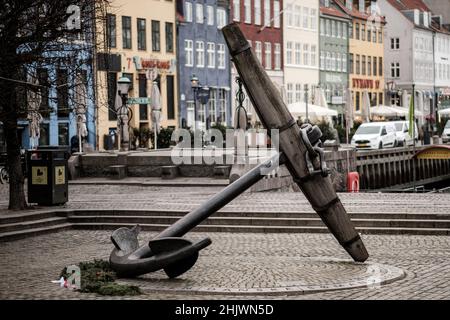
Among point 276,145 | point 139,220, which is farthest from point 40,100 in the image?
point 276,145

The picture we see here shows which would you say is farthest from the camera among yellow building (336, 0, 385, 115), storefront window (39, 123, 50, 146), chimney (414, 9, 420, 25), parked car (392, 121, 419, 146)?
chimney (414, 9, 420, 25)

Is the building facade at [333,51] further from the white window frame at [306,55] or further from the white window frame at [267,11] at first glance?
the white window frame at [267,11]

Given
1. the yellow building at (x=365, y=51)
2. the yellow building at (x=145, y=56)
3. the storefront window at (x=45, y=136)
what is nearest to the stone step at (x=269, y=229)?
the storefront window at (x=45, y=136)

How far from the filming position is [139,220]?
24375mm

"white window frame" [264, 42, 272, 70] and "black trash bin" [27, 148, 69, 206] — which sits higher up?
"white window frame" [264, 42, 272, 70]

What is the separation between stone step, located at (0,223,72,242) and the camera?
21656mm

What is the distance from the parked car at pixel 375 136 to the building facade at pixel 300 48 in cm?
2323

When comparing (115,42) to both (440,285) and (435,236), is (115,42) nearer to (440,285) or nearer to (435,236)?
(435,236)

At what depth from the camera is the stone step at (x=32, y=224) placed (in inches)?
873

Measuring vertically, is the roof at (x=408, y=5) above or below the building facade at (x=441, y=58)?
above

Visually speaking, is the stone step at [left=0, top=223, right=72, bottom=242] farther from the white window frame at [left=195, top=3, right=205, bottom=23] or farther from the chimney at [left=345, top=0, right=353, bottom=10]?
the chimney at [left=345, top=0, right=353, bottom=10]

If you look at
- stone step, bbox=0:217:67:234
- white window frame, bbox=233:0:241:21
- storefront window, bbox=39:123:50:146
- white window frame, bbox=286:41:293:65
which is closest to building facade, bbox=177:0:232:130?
white window frame, bbox=233:0:241:21
